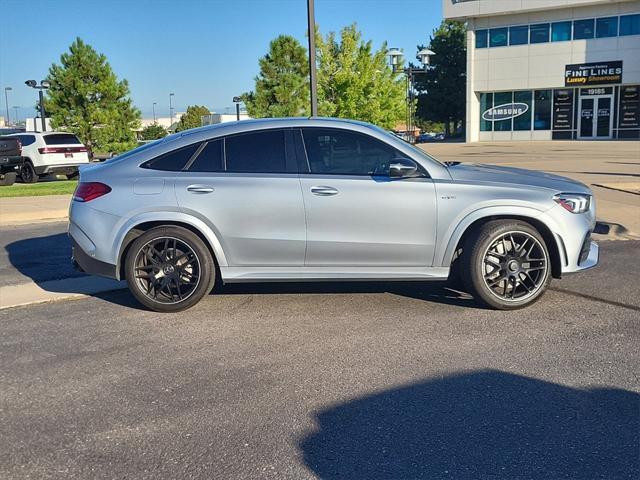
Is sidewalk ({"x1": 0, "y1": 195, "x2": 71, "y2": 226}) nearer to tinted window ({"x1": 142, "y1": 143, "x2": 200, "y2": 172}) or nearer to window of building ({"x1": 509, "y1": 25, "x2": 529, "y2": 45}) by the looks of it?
tinted window ({"x1": 142, "y1": 143, "x2": 200, "y2": 172})

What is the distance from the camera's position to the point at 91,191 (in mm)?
5773

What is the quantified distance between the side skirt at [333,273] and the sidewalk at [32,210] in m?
7.71

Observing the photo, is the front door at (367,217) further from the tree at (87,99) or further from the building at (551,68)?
the building at (551,68)

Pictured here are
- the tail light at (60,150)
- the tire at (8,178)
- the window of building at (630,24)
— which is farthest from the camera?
the window of building at (630,24)

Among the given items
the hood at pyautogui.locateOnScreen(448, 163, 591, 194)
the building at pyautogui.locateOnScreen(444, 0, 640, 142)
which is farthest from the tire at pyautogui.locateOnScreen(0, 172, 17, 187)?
the building at pyautogui.locateOnScreen(444, 0, 640, 142)

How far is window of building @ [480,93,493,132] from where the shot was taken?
145 ft

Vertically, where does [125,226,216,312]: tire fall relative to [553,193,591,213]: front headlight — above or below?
below

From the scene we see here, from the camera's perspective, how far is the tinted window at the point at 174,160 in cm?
579

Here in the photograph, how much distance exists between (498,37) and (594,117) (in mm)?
8118

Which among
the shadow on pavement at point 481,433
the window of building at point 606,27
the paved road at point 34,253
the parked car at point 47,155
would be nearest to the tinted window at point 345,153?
the shadow on pavement at point 481,433

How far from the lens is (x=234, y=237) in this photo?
5.67 metres

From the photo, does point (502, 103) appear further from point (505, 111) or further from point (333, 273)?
point (333, 273)

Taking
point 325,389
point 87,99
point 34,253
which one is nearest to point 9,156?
point 87,99

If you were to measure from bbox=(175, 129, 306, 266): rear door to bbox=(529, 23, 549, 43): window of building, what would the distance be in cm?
4020
